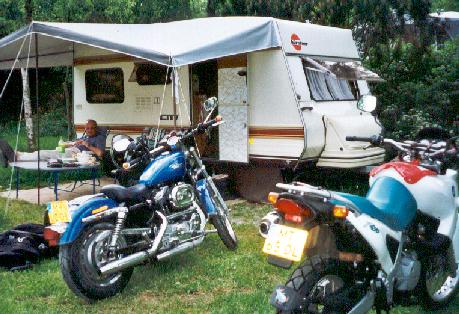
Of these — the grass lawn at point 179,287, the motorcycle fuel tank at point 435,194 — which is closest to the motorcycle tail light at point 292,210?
the motorcycle fuel tank at point 435,194

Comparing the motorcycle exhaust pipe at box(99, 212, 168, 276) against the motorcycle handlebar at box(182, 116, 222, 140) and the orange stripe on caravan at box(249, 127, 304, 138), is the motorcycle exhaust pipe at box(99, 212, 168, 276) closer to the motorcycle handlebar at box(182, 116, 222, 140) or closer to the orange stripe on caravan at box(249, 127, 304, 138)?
the motorcycle handlebar at box(182, 116, 222, 140)

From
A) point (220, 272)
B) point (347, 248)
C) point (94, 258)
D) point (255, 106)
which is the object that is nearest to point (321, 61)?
point (255, 106)

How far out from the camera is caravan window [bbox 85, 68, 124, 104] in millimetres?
10258

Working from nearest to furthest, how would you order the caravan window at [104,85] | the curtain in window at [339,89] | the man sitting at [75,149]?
the man sitting at [75,149], the curtain in window at [339,89], the caravan window at [104,85]

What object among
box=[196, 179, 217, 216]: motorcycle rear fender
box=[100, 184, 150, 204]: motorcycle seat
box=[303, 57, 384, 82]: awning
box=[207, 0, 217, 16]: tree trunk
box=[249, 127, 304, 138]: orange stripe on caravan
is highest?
box=[207, 0, 217, 16]: tree trunk

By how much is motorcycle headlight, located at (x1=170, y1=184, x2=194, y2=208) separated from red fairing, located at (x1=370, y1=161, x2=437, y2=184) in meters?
1.81

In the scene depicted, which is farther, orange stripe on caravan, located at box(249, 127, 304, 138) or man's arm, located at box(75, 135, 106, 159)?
man's arm, located at box(75, 135, 106, 159)

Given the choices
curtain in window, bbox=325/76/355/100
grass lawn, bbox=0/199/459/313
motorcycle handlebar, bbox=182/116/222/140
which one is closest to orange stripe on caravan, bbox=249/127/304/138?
curtain in window, bbox=325/76/355/100

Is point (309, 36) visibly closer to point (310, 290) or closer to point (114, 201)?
point (114, 201)

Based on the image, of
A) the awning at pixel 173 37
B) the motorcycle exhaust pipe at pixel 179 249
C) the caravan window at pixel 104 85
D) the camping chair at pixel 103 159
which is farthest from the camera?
the caravan window at pixel 104 85

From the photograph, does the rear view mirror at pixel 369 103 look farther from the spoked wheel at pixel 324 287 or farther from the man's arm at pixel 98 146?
the man's arm at pixel 98 146

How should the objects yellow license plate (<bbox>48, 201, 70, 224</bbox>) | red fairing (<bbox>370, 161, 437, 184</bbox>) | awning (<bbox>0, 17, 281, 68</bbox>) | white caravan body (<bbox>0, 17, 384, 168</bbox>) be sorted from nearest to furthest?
red fairing (<bbox>370, 161, 437, 184</bbox>), yellow license plate (<bbox>48, 201, 70, 224</bbox>), awning (<bbox>0, 17, 281, 68</bbox>), white caravan body (<bbox>0, 17, 384, 168</bbox>)

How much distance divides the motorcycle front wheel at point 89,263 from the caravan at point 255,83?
284 centimetres

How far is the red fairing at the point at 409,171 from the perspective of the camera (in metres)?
3.89
